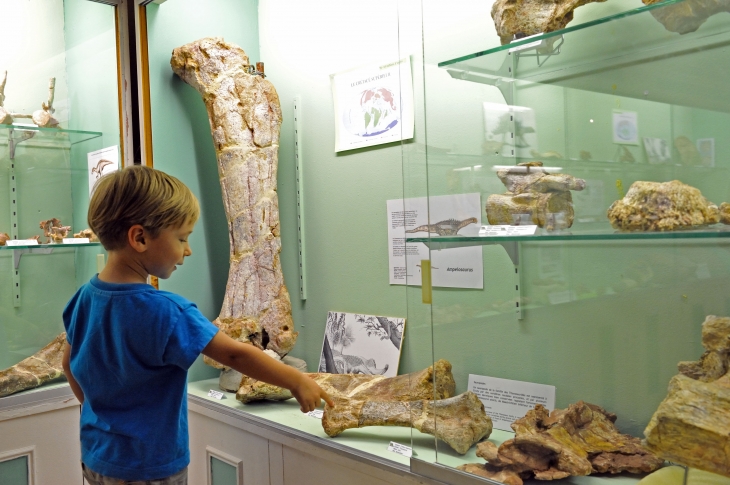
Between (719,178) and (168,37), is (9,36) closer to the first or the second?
(168,37)

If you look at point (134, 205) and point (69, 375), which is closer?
point (134, 205)

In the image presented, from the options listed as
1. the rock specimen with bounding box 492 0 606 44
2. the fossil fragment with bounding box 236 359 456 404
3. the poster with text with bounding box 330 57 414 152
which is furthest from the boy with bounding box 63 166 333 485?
the poster with text with bounding box 330 57 414 152

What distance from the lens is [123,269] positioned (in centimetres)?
174

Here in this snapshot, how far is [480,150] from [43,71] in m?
2.26

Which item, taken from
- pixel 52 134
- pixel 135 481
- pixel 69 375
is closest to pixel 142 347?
pixel 135 481

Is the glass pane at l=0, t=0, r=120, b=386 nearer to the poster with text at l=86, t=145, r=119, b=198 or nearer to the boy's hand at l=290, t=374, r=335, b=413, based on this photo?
the poster with text at l=86, t=145, r=119, b=198

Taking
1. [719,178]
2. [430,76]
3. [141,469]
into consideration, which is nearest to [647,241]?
[719,178]

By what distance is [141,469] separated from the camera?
5.51 feet

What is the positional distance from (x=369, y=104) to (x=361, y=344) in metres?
1.02

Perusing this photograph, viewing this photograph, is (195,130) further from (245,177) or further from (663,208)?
(663,208)

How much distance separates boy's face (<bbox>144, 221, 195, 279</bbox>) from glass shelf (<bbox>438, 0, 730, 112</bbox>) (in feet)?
2.79

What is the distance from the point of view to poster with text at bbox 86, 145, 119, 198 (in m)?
3.04

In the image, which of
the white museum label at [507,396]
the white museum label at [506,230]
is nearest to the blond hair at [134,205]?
the white museum label at [506,230]

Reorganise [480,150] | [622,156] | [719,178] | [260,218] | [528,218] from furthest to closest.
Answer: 1. [260,218]
2. [480,150]
3. [528,218]
4. [622,156]
5. [719,178]
